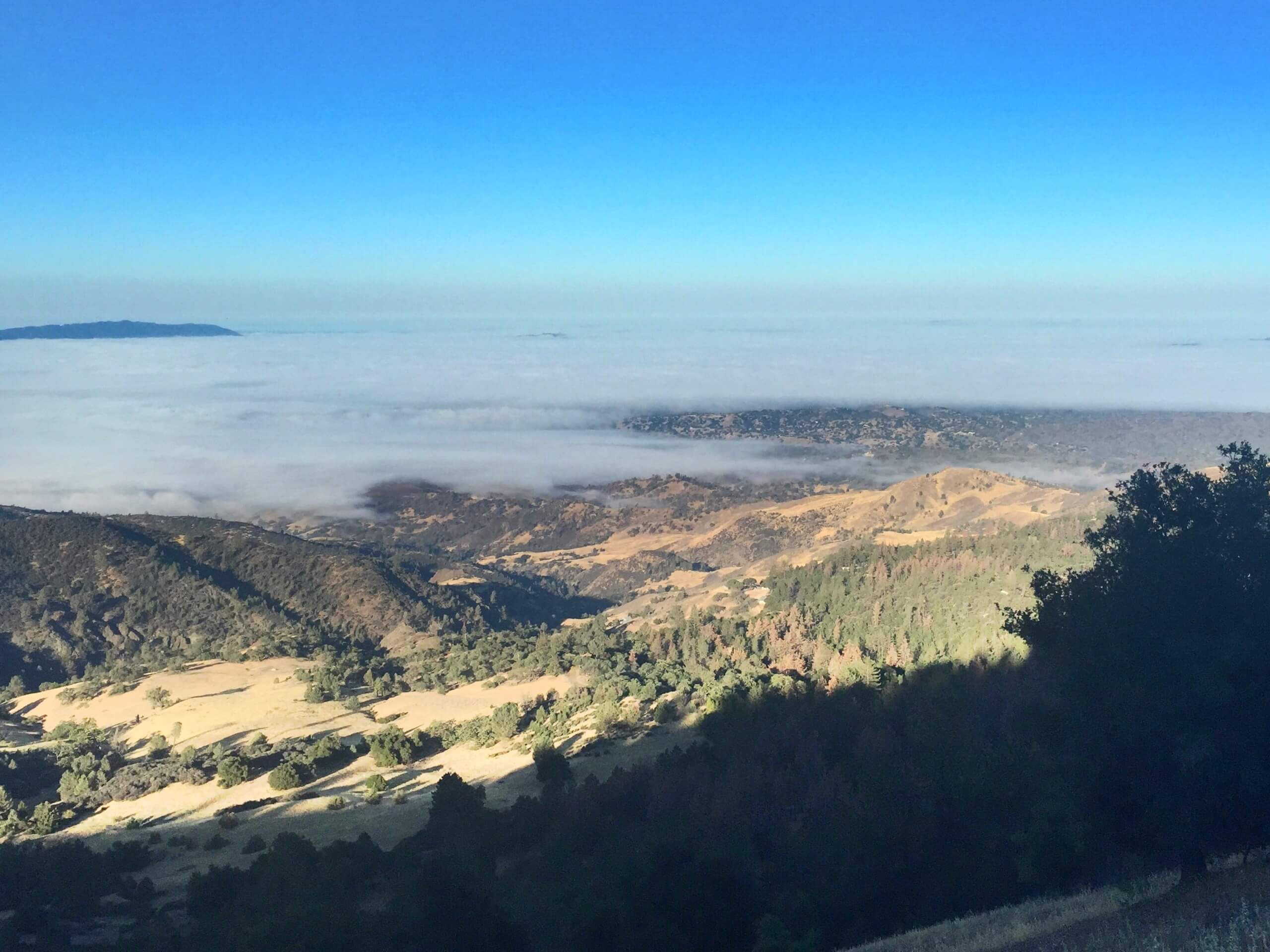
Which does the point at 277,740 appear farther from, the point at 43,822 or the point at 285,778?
the point at 43,822

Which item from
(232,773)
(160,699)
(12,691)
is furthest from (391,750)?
(12,691)

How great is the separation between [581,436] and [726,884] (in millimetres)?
178355

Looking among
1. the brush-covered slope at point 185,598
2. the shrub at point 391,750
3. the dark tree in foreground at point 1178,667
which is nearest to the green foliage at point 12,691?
the brush-covered slope at point 185,598

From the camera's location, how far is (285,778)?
32344 millimetres

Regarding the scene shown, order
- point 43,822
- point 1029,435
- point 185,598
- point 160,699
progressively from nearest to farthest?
point 43,822
point 160,699
point 185,598
point 1029,435

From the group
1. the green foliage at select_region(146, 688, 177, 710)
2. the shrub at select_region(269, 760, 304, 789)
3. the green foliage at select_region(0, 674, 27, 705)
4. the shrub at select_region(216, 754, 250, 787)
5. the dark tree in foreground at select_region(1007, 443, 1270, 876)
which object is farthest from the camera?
the green foliage at select_region(0, 674, 27, 705)

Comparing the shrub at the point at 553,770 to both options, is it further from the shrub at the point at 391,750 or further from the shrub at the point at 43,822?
the shrub at the point at 43,822

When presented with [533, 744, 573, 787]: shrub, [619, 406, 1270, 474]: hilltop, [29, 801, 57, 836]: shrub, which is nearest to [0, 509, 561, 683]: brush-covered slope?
[29, 801, 57, 836]: shrub

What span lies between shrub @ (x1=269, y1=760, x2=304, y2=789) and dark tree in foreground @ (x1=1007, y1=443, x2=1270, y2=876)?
27.7 meters

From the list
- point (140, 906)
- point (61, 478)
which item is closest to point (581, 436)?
point (61, 478)

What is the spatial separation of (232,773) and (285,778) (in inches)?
88.2

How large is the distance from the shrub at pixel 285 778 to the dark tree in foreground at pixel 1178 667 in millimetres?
27742

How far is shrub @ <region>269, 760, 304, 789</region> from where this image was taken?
32250 millimetres

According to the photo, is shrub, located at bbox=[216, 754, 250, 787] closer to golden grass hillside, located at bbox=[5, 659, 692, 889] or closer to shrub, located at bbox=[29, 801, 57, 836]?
golden grass hillside, located at bbox=[5, 659, 692, 889]
